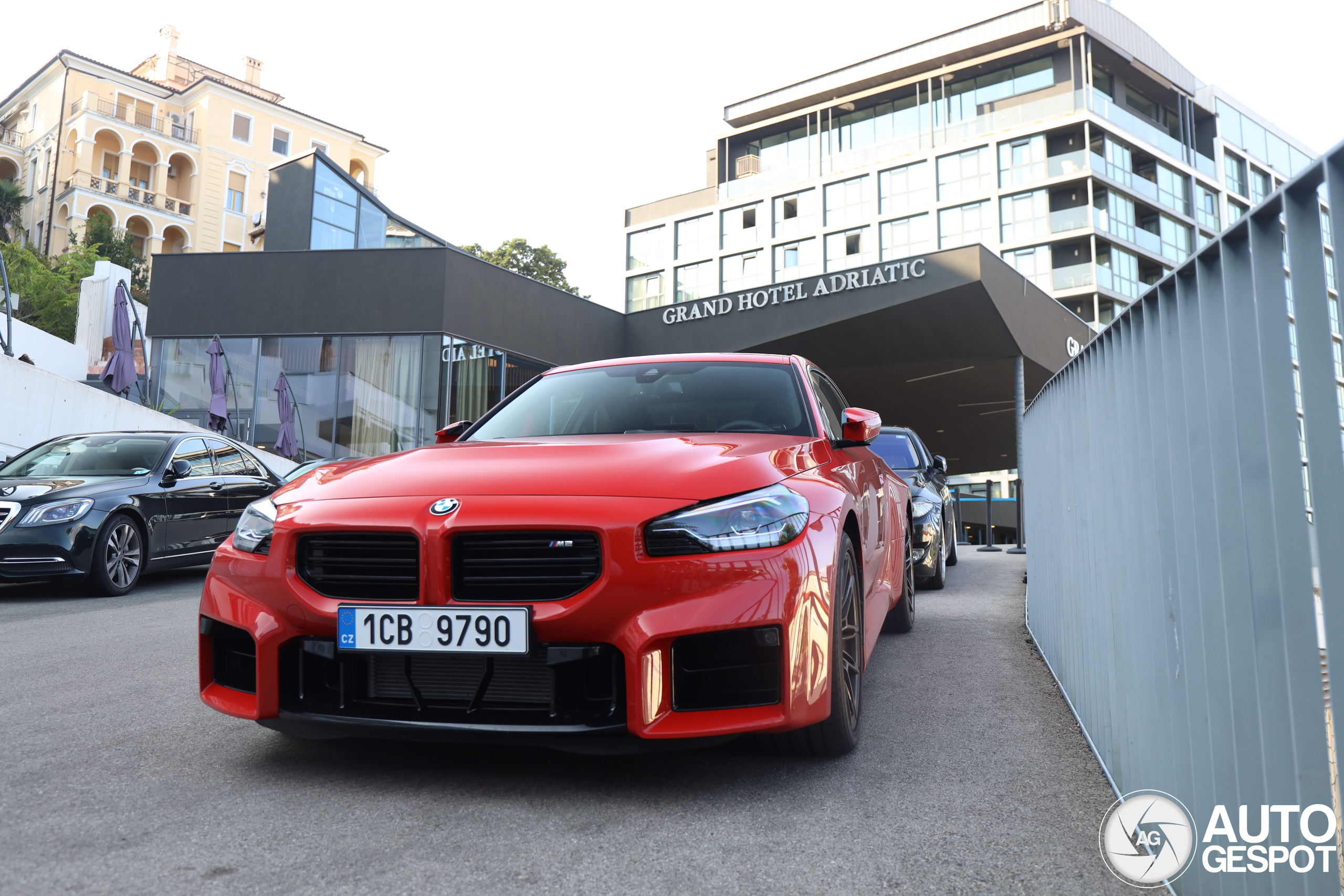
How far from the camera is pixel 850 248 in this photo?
5212cm

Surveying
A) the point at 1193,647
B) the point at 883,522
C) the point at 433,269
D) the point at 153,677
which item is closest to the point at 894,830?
the point at 1193,647

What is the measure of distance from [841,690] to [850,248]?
2018 inches

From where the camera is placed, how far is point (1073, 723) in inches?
148

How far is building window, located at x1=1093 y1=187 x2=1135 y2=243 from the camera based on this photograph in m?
45.5

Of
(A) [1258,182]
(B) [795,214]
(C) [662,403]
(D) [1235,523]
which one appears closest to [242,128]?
(B) [795,214]

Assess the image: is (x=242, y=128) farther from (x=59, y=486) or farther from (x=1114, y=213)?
(x=59, y=486)

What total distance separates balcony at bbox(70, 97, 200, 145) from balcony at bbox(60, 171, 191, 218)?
3.52 meters

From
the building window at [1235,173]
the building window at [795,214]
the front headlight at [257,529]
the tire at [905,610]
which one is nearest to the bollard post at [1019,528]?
the tire at [905,610]

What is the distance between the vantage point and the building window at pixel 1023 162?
1807 inches

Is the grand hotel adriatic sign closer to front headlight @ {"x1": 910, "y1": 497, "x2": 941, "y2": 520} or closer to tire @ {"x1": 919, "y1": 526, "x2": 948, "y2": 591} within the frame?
tire @ {"x1": 919, "y1": 526, "x2": 948, "y2": 591}

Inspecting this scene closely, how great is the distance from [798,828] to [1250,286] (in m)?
1.68

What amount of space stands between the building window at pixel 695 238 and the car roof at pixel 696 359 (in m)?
53.8

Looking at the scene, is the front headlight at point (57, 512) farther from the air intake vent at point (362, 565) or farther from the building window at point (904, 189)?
the building window at point (904, 189)

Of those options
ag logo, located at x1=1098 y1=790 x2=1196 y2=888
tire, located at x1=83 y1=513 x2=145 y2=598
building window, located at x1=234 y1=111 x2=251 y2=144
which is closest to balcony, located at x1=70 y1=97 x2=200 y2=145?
building window, located at x1=234 y1=111 x2=251 y2=144
